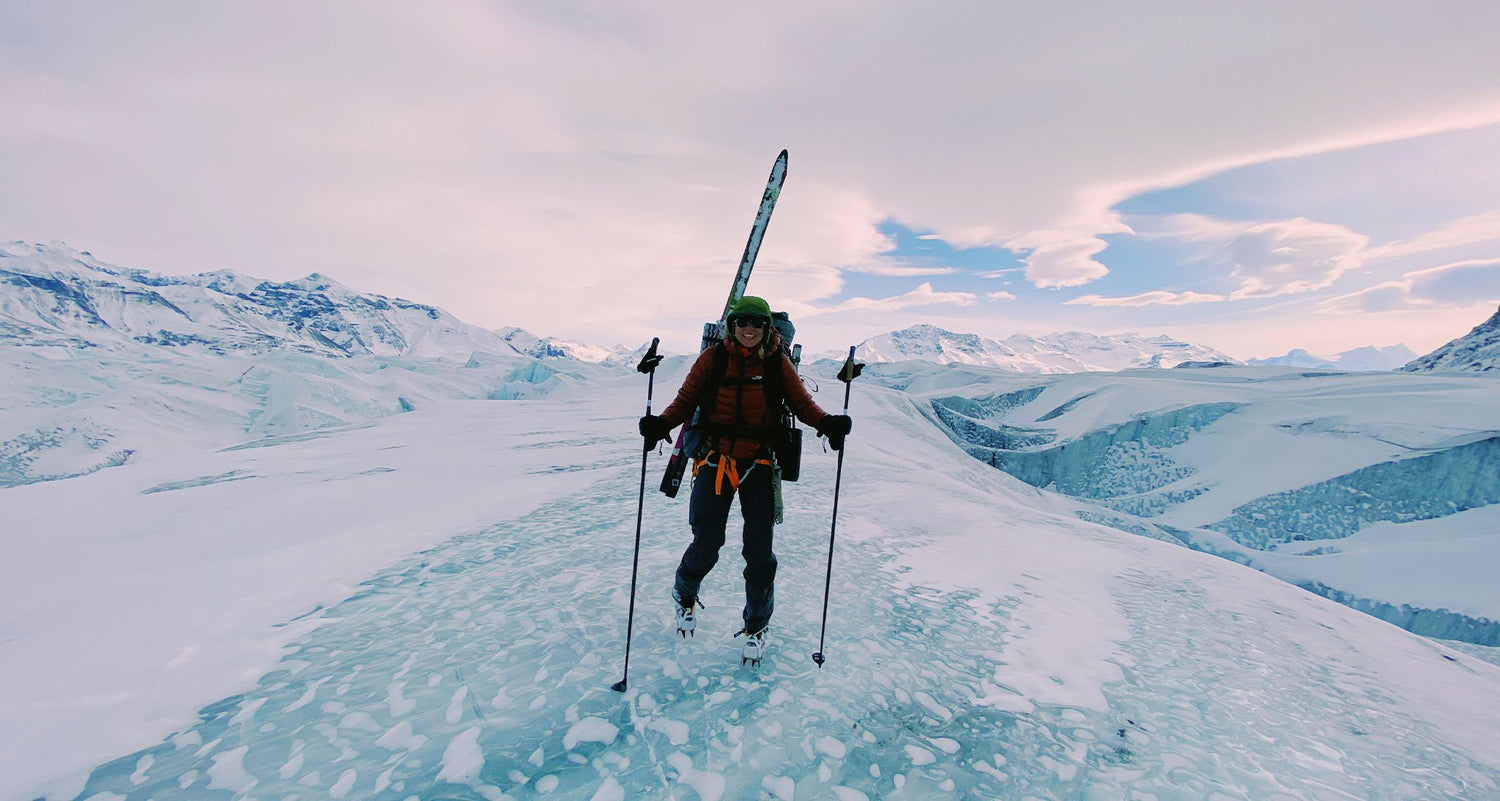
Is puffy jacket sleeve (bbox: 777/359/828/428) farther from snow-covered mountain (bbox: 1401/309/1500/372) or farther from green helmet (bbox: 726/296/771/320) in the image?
snow-covered mountain (bbox: 1401/309/1500/372)

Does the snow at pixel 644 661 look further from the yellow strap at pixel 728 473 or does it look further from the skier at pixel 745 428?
the yellow strap at pixel 728 473

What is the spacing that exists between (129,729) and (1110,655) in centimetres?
698

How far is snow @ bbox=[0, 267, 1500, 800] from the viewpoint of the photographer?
3172mm

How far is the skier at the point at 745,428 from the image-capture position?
3.97 m

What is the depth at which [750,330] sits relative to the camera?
3.93 metres

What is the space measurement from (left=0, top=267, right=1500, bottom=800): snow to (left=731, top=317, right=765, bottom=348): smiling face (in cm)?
241

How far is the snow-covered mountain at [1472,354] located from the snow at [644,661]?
218 feet

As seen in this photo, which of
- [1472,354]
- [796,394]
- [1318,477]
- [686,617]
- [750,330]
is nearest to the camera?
[750,330]

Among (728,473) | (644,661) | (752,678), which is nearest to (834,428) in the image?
(728,473)

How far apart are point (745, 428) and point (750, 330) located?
0.70 meters

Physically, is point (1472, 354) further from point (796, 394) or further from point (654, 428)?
point (654, 428)

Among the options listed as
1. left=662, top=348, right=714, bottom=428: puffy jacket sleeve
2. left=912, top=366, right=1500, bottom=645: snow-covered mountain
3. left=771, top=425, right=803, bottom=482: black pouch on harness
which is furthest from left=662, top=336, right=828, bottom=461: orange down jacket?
left=912, top=366, right=1500, bottom=645: snow-covered mountain

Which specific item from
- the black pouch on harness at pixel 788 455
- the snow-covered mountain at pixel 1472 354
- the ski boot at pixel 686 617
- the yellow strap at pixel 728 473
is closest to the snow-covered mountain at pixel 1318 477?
the snow-covered mountain at pixel 1472 354

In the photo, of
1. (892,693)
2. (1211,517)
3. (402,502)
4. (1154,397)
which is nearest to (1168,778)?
(892,693)
